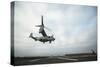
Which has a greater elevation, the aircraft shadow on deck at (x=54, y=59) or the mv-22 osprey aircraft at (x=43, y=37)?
the mv-22 osprey aircraft at (x=43, y=37)

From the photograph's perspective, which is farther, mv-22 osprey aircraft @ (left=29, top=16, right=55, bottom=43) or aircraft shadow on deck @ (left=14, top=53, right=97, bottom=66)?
mv-22 osprey aircraft @ (left=29, top=16, right=55, bottom=43)

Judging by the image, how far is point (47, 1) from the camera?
3180 millimetres

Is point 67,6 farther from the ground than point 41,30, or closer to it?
farther from the ground

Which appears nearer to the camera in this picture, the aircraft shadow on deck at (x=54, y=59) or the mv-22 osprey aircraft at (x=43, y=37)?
the aircraft shadow on deck at (x=54, y=59)

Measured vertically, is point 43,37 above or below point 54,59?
above

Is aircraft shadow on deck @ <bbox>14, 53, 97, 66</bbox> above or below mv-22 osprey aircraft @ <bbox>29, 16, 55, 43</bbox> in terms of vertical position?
below

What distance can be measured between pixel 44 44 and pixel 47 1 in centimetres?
65

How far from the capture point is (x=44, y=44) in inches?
123
